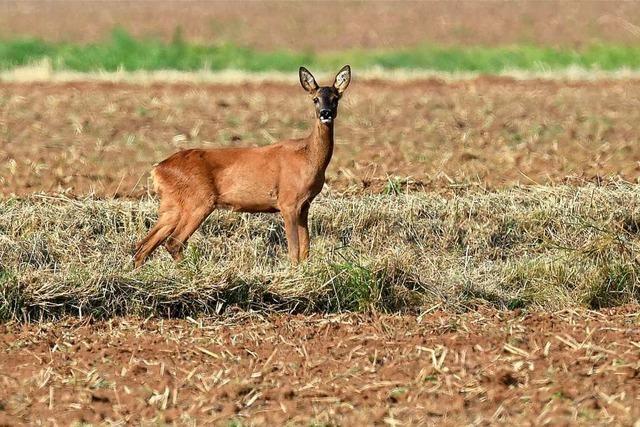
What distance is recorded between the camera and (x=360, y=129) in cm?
2164

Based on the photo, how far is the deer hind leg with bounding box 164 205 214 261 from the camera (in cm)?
1298

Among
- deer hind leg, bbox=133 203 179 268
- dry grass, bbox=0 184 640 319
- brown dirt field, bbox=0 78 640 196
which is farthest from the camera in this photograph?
brown dirt field, bbox=0 78 640 196

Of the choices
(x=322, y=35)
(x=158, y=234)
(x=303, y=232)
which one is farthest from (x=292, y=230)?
(x=322, y=35)

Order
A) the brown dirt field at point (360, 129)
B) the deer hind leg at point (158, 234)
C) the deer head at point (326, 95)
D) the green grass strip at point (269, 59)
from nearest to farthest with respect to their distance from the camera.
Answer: the deer head at point (326, 95) < the deer hind leg at point (158, 234) < the brown dirt field at point (360, 129) < the green grass strip at point (269, 59)

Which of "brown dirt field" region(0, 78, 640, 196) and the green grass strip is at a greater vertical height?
"brown dirt field" region(0, 78, 640, 196)

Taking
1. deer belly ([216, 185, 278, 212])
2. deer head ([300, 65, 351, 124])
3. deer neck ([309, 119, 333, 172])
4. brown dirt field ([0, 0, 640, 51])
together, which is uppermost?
deer head ([300, 65, 351, 124])

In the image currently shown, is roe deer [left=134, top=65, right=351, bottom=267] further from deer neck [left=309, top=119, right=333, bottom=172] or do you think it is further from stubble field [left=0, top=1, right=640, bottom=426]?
stubble field [left=0, top=1, right=640, bottom=426]

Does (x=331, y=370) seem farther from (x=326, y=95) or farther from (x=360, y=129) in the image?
(x=360, y=129)

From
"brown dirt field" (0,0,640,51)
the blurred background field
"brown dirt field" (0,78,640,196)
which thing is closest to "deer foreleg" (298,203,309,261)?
"brown dirt field" (0,78,640,196)

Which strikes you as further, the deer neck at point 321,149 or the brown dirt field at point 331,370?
the deer neck at point 321,149

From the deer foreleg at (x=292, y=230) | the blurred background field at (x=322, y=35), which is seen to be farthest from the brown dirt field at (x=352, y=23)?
the deer foreleg at (x=292, y=230)

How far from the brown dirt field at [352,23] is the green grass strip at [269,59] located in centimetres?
761

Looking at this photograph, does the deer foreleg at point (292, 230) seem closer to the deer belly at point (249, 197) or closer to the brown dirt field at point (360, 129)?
the deer belly at point (249, 197)

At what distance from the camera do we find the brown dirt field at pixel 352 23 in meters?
51.2
